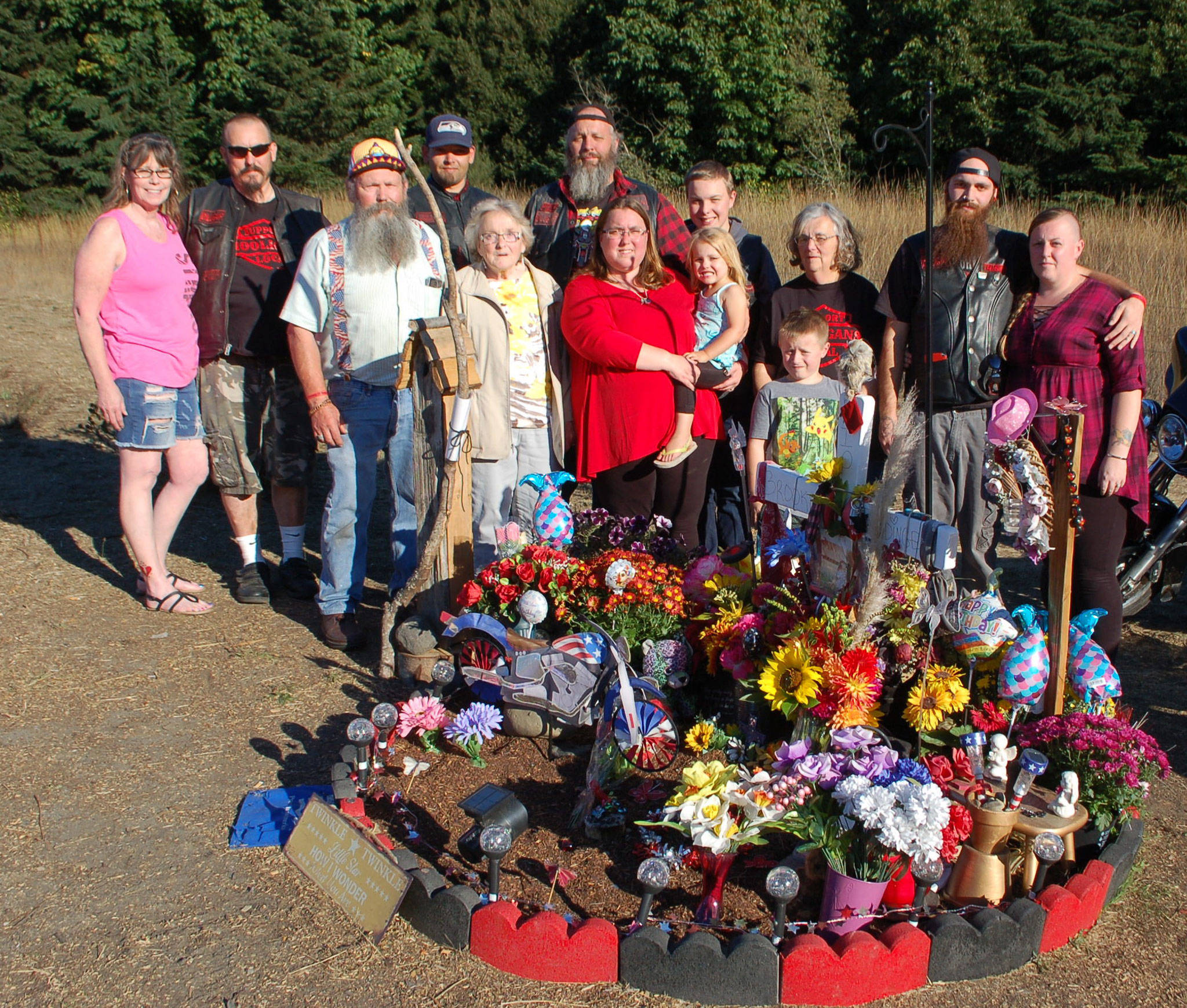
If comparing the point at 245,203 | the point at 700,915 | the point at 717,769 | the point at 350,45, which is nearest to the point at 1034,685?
the point at 717,769

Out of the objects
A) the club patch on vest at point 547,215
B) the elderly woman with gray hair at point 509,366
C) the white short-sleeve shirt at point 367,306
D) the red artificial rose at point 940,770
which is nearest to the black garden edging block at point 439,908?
the red artificial rose at point 940,770

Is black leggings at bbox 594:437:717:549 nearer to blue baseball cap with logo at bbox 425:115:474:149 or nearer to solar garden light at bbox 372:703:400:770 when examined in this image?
solar garden light at bbox 372:703:400:770

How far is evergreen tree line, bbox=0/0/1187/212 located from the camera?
18.4 meters

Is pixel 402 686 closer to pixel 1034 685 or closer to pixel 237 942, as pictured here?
pixel 237 942

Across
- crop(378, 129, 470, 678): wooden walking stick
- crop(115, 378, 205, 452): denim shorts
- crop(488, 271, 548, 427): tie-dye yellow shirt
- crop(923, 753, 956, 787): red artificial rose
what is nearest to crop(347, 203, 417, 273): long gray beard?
crop(378, 129, 470, 678): wooden walking stick

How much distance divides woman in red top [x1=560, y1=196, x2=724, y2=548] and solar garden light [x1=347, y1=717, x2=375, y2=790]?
4.85ft

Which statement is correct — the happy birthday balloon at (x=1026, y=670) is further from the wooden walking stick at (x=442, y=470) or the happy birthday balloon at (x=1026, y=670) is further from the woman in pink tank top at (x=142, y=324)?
the woman in pink tank top at (x=142, y=324)

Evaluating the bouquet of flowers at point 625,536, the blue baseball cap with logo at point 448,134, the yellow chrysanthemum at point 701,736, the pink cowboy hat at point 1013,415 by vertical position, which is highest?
the blue baseball cap with logo at point 448,134

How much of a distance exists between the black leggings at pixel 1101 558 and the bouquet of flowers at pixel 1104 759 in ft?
2.71

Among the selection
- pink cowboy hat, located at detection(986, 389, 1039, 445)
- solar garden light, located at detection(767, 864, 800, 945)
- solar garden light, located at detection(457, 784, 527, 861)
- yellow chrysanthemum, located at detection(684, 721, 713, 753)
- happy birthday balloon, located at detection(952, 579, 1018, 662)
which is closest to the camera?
solar garden light, located at detection(767, 864, 800, 945)

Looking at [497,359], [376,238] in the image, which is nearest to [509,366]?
[497,359]

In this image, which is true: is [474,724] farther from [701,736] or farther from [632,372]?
[632,372]

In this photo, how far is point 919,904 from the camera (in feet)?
8.54

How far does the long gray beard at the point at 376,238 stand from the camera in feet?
13.8
